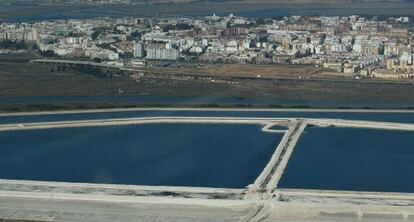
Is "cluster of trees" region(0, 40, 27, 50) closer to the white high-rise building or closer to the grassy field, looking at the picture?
the white high-rise building

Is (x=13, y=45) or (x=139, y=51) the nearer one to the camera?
(x=139, y=51)

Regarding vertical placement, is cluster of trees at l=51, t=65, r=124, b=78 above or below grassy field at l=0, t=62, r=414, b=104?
below

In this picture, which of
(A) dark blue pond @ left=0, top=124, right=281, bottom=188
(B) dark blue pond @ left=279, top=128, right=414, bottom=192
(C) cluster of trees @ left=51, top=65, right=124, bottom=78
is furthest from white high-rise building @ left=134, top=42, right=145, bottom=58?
(B) dark blue pond @ left=279, top=128, right=414, bottom=192

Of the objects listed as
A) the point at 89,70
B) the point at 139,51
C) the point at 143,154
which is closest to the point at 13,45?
the point at 139,51

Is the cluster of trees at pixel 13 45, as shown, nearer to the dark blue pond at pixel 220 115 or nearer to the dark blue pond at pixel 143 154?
the dark blue pond at pixel 220 115

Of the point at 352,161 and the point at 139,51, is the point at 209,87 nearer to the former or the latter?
the point at 139,51

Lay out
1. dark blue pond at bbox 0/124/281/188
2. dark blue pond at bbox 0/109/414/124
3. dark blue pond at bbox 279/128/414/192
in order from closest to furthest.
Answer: dark blue pond at bbox 279/128/414/192, dark blue pond at bbox 0/124/281/188, dark blue pond at bbox 0/109/414/124

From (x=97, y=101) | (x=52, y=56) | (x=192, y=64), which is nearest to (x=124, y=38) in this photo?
(x=52, y=56)

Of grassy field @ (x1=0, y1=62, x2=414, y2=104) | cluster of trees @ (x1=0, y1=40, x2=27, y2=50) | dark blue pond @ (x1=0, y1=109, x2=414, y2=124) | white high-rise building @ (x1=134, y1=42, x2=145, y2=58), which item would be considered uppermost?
dark blue pond @ (x1=0, y1=109, x2=414, y2=124)
